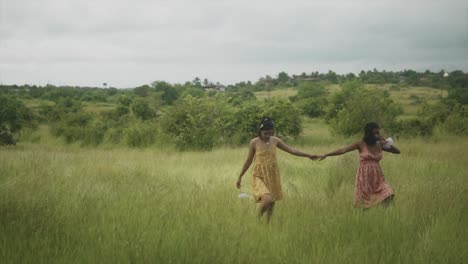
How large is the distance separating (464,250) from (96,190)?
4960 mm

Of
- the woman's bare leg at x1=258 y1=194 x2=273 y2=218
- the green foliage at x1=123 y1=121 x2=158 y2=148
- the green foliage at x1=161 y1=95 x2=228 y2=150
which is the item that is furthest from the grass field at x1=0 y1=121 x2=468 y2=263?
the green foliage at x1=123 y1=121 x2=158 y2=148

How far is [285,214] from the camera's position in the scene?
17.3ft

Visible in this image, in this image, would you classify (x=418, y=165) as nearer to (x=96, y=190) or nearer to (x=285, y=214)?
(x=285, y=214)

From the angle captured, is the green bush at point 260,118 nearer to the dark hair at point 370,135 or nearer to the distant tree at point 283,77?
the dark hair at point 370,135

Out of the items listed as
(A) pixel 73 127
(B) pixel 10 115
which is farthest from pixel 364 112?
(B) pixel 10 115

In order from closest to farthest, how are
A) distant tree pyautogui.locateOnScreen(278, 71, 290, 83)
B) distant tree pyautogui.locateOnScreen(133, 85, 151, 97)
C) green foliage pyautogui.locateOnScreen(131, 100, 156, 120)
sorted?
1. green foliage pyautogui.locateOnScreen(131, 100, 156, 120)
2. distant tree pyautogui.locateOnScreen(133, 85, 151, 97)
3. distant tree pyautogui.locateOnScreen(278, 71, 290, 83)

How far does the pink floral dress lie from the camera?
5.85 metres

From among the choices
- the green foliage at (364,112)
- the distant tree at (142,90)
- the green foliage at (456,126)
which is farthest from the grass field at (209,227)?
the distant tree at (142,90)

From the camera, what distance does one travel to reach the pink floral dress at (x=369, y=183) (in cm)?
585

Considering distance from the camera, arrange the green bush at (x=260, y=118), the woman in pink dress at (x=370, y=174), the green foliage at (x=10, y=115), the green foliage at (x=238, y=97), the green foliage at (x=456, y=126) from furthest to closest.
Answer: the green foliage at (x=238, y=97), the green foliage at (x=10, y=115), the green bush at (x=260, y=118), the green foliage at (x=456, y=126), the woman in pink dress at (x=370, y=174)

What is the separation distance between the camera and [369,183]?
5.93m

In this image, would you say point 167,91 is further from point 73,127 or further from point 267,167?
point 267,167

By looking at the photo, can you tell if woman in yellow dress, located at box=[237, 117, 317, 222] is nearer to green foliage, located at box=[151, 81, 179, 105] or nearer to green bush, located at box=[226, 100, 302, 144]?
green bush, located at box=[226, 100, 302, 144]

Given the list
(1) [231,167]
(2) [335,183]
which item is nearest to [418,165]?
(2) [335,183]
